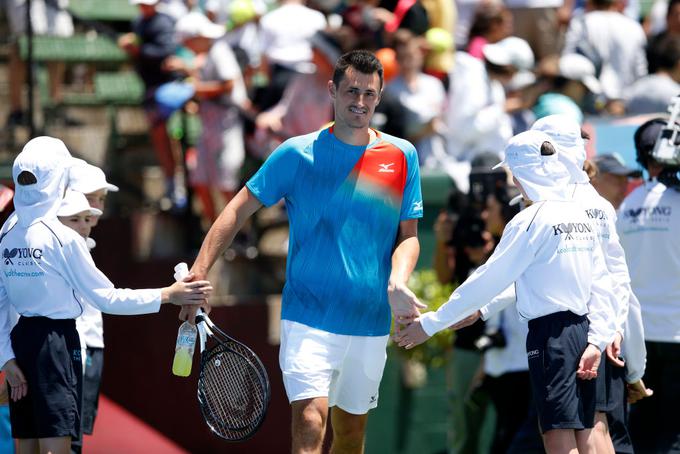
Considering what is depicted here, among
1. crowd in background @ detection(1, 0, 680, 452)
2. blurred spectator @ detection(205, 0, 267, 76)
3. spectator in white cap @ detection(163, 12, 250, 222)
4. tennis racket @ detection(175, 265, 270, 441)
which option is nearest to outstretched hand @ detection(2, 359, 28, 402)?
tennis racket @ detection(175, 265, 270, 441)

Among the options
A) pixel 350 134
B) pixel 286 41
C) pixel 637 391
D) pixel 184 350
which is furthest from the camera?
pixel 286 41

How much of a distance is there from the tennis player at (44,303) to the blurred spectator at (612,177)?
2729mm

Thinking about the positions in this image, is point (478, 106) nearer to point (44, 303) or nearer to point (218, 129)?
point (218, 129)

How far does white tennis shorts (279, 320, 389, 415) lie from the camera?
23.6 ft

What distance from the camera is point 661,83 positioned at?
11.2 metres

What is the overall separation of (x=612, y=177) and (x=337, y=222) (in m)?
2.24

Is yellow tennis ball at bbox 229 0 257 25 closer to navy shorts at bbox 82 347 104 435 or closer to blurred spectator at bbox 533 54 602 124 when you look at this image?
blurred spectator at bbox 533 54 602 124

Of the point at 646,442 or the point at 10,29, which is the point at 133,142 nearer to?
the point at 10,29

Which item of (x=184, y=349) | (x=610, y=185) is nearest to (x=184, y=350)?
(x=184, y=349)

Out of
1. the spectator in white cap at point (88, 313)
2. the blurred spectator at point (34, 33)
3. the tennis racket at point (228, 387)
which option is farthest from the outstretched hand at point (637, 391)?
the blurred spectator at point (34, 33)

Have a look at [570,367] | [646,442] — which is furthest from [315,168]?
[646,442]

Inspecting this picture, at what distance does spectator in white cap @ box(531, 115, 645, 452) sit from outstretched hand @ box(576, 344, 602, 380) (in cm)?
22

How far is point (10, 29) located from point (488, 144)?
4.37m

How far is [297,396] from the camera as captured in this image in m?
7.19
